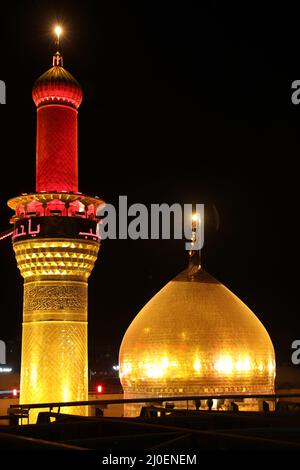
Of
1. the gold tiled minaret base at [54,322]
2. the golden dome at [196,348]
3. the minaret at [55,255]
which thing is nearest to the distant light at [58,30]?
the minaret at [55,255]

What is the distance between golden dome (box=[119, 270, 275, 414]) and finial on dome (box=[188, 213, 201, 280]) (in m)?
0.51

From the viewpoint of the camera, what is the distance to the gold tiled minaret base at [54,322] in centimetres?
1302

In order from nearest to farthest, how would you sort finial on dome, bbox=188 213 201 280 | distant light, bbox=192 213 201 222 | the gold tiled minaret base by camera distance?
the gold tiled minaret base < finial on dome, bbox=188 213 201 280 < distant light, bbox=192 213 201 222

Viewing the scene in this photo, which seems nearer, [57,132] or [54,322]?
[54,322]

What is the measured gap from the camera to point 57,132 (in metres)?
13.7

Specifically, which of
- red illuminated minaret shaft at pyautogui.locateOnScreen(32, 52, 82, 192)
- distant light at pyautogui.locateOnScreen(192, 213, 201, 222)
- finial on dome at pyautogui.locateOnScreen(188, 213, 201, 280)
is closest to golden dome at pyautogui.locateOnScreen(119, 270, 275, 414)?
finial on dome at pyautogui.locateOnScreen(188, 213, 201, 280)

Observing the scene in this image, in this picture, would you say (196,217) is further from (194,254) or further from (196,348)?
(196,348)

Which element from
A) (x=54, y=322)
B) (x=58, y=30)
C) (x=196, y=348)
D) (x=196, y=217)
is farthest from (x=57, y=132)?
(x=196, y=217)

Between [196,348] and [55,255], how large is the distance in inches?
185

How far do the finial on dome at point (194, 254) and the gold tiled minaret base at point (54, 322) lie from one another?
4995mm

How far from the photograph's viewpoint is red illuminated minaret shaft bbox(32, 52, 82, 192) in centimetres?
1356

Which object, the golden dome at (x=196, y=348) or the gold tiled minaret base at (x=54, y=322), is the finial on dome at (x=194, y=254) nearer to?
the golden dome at (x=196, y=348)

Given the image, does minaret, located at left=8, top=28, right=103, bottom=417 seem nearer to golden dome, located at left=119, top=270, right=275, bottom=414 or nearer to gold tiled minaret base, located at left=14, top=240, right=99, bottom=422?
gold tiled minaret base, located at left=14, top=240, right=99, bottom=422
